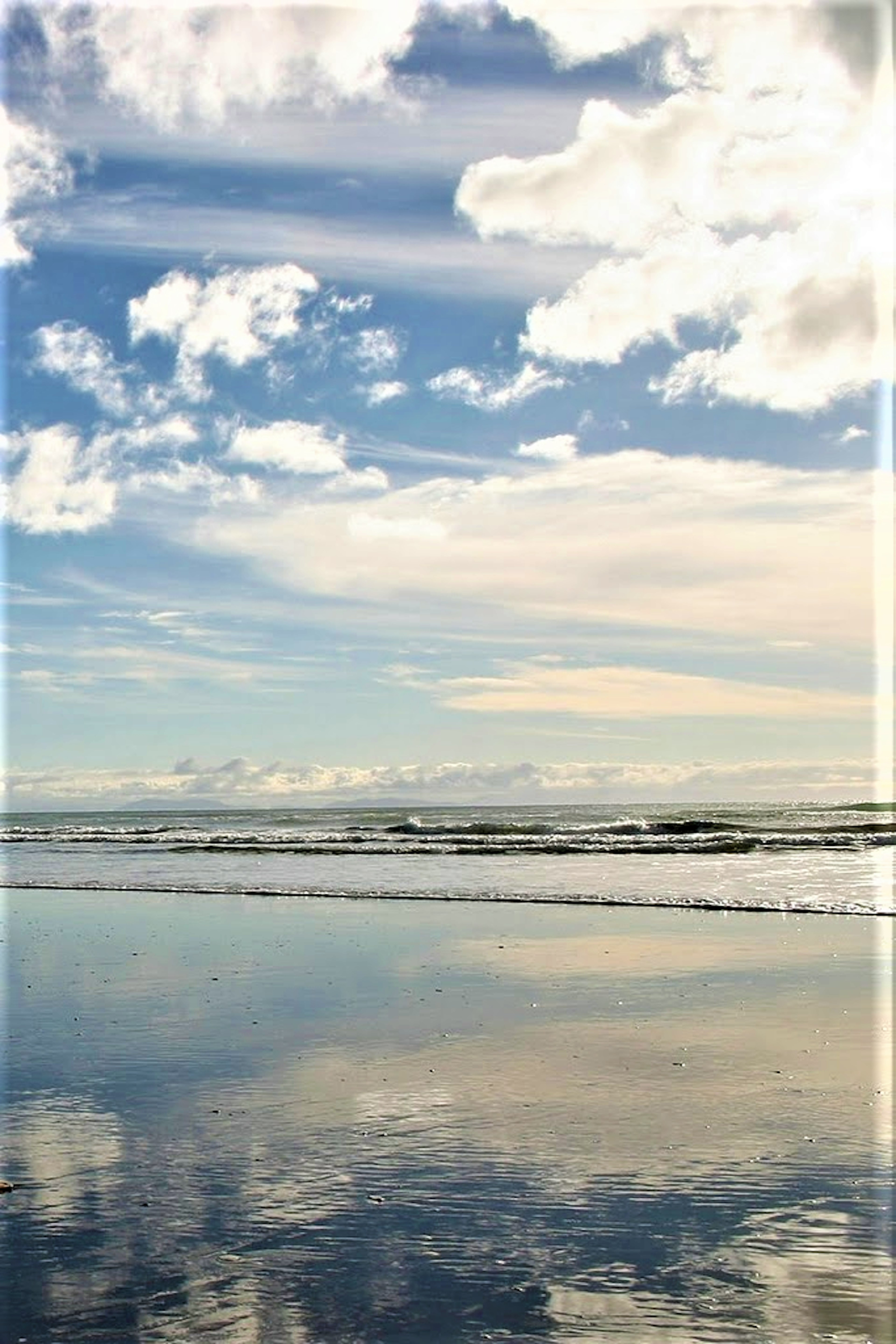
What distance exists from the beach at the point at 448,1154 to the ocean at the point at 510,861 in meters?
11.7

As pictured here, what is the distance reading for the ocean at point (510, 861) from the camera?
2870 cm

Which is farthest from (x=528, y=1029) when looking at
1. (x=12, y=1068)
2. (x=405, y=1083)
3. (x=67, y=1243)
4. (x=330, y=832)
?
(x=330, y=832)

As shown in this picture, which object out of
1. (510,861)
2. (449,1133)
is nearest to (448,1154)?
(449,1133)

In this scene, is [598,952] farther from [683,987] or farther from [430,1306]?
[430,1306]

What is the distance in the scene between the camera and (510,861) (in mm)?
41406

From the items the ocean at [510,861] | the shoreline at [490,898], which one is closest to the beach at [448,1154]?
the shoreline at [490,898]

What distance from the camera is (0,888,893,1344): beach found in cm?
589

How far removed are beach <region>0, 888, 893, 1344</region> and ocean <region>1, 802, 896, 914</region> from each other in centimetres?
1169

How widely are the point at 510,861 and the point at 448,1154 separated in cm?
3336

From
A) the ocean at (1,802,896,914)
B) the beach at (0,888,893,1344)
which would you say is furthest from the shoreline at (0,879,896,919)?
the beach at (0,888,893,1344)

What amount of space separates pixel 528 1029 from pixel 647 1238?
19.0 feet

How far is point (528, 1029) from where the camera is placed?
12477mm

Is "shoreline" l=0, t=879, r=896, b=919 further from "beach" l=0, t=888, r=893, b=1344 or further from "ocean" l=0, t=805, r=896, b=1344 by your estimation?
"beach" l=0, t=888, r=893, b=1344

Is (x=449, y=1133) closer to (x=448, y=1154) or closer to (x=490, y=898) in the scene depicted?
(x=448, y=1154)
